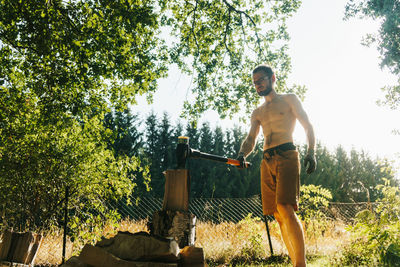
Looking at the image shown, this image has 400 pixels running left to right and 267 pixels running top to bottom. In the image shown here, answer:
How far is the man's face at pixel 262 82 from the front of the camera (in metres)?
3.05

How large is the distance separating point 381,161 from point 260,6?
5.94 metres

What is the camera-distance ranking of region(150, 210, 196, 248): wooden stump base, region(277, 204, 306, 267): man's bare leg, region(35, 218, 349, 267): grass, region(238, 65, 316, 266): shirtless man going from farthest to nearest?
region(35, 218, 349, 267): grass, region(238, 65, 316, 266): shirtless man, region(277, 204, 306, 267): man's bare leg, region(150, 210, 196, 248): wooden stump base

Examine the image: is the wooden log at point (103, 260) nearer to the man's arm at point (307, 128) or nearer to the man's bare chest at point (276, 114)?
the man's arm at point (307, 128)

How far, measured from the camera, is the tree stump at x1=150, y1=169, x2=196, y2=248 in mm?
2035

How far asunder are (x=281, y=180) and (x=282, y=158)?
0.22 metres

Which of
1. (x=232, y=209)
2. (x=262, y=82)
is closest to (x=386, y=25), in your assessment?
(x=262, y=82)

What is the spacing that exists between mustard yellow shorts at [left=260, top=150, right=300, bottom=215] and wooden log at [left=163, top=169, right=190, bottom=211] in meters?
1.00

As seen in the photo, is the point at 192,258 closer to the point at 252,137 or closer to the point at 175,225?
the point at 175,225

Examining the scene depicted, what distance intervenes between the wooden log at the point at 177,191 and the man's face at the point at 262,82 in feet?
4.62

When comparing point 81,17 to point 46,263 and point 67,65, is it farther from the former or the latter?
point 46,263

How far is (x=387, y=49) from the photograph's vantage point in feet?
25.5

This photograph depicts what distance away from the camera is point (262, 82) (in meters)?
3.05

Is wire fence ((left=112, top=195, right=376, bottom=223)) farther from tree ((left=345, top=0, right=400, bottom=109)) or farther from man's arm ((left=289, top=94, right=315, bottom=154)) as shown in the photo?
tree ((left=345, top=0, right=400, bottom=109))

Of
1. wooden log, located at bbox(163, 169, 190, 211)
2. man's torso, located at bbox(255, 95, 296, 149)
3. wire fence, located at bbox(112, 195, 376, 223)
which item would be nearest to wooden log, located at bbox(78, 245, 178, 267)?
wooden log, located at bbox(163, 169, 190, 211)
